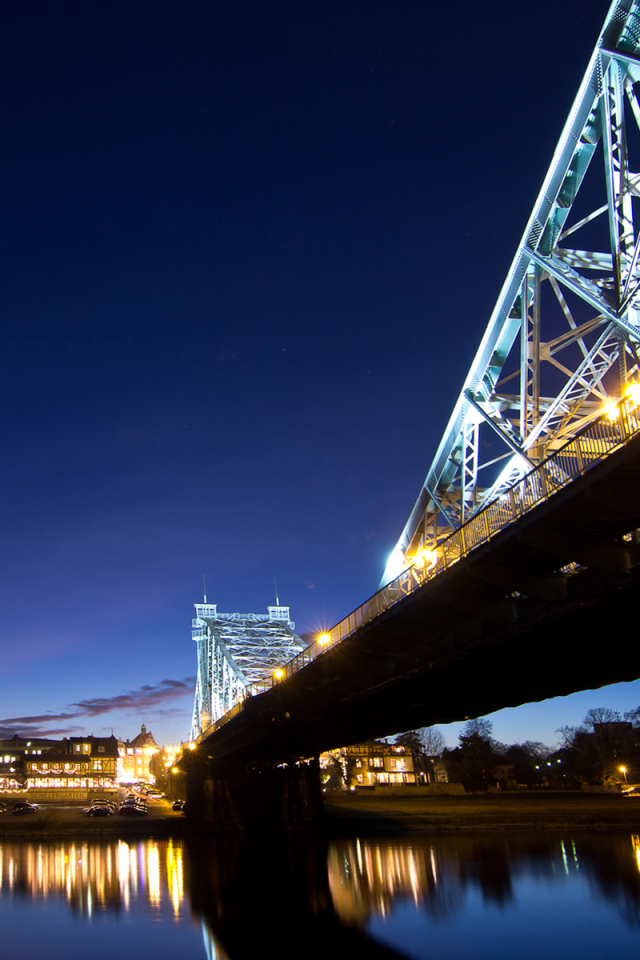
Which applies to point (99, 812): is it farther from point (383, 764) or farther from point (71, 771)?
point (71, 771)

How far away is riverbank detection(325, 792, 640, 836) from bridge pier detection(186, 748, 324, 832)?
315cm

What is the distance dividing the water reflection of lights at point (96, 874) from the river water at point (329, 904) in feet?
0.36

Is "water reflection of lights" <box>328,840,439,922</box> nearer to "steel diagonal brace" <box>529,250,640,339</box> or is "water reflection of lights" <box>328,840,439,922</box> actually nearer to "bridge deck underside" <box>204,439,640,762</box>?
"bridge deck underside" <box>204,439,640,762</box>

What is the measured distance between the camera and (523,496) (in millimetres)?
19250

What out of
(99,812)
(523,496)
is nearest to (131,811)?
(99,812)

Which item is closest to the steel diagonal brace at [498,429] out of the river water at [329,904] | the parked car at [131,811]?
the river water at [329,904]

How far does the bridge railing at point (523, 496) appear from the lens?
16.4 meters

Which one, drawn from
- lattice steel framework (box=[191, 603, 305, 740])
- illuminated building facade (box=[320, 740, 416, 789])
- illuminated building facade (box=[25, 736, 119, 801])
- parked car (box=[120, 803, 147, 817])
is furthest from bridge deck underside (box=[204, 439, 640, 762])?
illuminated building facade (box=[25, 736, 119, 801])

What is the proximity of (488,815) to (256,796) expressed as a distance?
21.8 m

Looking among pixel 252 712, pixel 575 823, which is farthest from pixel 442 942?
Answer: pixel 575 823

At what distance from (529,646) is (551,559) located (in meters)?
6.42

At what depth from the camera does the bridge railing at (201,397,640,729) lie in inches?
644

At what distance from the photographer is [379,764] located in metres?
161

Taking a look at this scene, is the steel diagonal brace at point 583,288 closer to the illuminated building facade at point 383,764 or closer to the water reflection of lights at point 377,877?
the water reflection of lights at point 377,877
